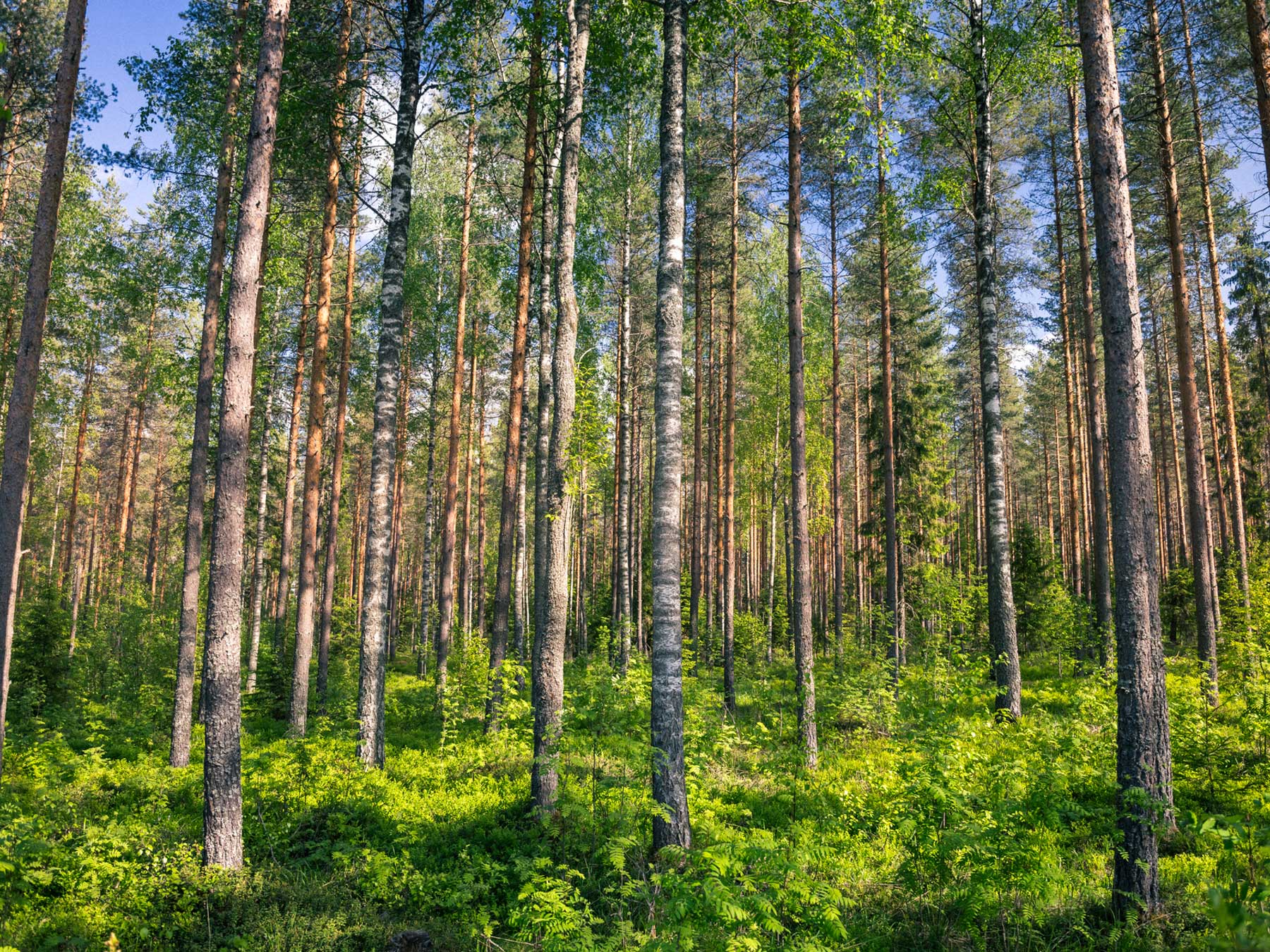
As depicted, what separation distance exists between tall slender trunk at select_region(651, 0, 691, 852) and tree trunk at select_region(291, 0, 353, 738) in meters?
7.90

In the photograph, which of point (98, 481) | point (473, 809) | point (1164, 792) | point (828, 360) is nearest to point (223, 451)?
point (473, 809)

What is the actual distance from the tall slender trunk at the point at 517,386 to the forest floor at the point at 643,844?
2.19 m

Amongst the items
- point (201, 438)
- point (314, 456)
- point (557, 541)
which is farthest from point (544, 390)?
point (314, 456)

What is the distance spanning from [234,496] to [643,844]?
5.36 metres

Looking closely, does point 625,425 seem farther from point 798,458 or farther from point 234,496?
point 234,496

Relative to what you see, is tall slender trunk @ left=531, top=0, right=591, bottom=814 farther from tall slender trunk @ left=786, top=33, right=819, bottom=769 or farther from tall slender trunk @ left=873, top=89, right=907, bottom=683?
tall slender trunk @ left=873, top=89, right=907, bottom=683

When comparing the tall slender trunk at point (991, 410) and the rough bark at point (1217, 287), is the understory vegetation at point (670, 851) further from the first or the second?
the rough bark at point (1217, 287)

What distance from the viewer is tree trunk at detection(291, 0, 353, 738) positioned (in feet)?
39.8

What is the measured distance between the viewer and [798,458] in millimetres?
10688

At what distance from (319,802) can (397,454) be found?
21.8m

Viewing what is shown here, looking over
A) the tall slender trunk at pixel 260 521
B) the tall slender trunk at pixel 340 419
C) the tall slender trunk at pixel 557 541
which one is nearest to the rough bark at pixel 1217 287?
the tall slender trunk at pixel 557 541

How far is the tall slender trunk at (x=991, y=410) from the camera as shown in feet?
37.0

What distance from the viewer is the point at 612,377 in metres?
21.7

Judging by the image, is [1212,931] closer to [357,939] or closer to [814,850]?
[814,850]
